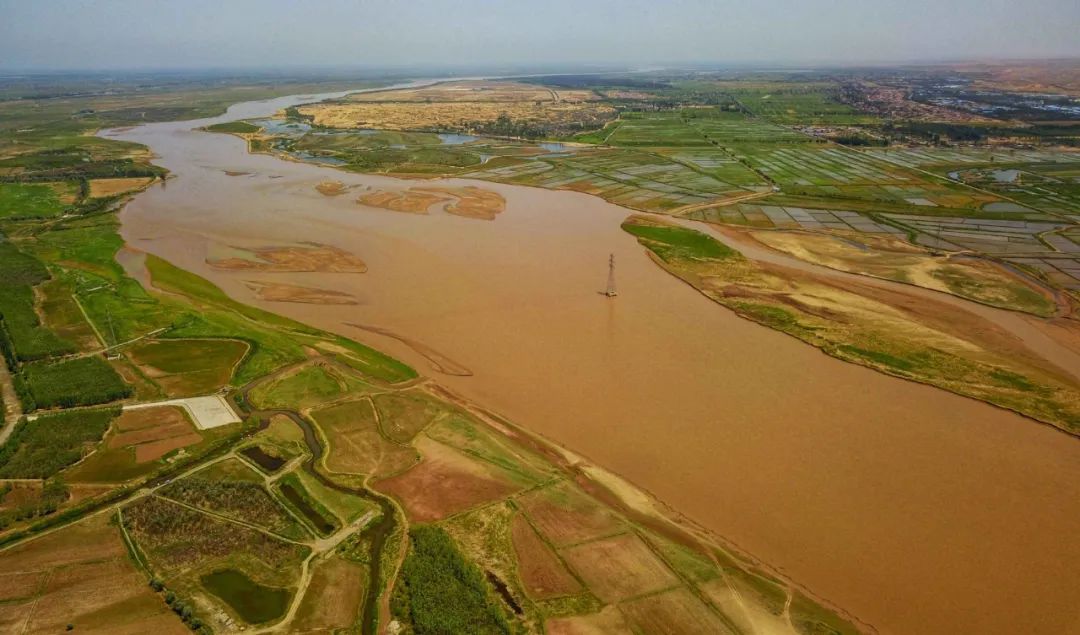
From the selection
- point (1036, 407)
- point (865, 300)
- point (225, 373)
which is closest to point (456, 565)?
point (225, 373)

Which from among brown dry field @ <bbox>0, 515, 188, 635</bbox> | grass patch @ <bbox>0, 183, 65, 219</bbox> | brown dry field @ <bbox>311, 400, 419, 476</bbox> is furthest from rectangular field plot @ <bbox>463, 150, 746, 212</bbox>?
brown dry field @ <bbox>0, 515, 188, 635</bbox>

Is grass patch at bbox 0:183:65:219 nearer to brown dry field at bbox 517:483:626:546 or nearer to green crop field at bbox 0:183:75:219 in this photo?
green crop field at bbox 0:183:75:219

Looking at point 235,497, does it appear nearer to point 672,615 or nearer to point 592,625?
point 592,625

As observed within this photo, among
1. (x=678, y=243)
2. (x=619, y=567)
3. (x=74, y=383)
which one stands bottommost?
(x=619, y=567)

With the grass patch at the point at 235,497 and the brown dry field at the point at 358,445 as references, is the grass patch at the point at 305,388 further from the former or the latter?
the grass patch at the point at 235,497

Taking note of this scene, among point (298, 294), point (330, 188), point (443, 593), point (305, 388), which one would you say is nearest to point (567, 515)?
point (443, 593)

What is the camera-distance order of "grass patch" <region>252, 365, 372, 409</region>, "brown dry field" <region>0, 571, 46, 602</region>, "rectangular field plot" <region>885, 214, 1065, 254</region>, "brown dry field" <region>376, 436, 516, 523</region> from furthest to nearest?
"rectangular field plot" <region>885, 214, 1065, 254</region> < "grass patch" <region>252, 365, 372, 409</region> < "brown dry field" <region>376, 436, 516, 523</region> < "brown dry field" <region>0, 571, 46, 602</region>
